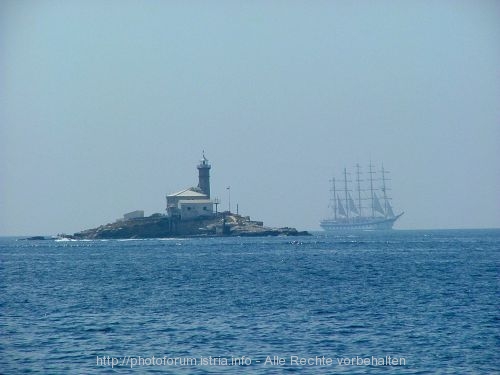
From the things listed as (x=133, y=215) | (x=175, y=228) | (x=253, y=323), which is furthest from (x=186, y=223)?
(x=253, y=323)

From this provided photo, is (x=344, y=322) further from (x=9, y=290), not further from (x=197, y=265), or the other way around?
(x=197, y=265)

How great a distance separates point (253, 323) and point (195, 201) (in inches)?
4631

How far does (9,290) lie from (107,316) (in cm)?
1525

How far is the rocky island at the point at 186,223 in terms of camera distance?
149625mm

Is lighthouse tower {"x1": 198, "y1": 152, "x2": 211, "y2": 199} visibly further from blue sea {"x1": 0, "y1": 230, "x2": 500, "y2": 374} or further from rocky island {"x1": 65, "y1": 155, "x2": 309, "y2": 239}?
blue sea {"x1": 0, "y1": 230, "x2": 500, "y2": 374}

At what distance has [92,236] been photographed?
15800cm

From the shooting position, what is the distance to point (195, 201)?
151250mm

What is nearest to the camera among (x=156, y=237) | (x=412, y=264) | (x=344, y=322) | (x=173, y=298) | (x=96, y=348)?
(x=96, y=348)

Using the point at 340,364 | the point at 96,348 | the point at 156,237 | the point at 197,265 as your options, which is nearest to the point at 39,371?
the point at 96,348

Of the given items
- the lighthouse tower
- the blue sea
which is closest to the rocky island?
the lighthouse tower

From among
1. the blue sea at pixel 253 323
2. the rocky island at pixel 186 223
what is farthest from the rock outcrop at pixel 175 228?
the blue sea at pixel 253 323

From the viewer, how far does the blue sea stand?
26.5m

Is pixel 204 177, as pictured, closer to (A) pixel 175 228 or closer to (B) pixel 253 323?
(A) pixel 175 228

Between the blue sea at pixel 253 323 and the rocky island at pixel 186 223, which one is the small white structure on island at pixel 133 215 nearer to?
the rocky island at pixel 186 223
